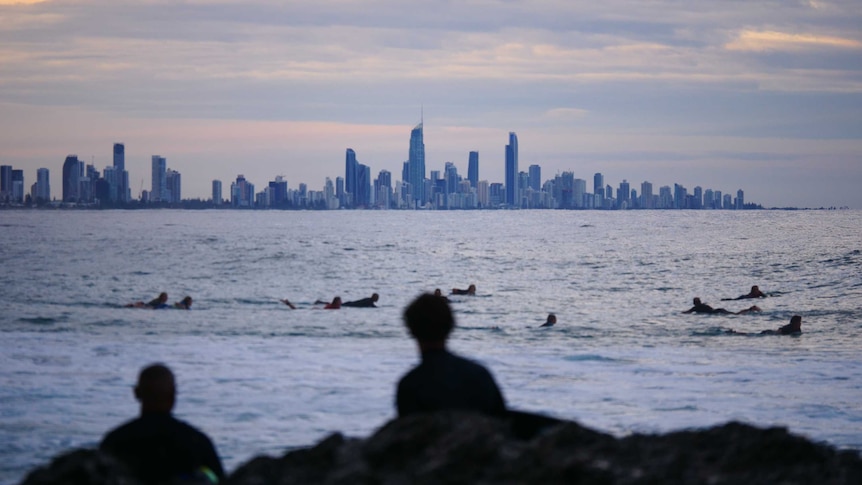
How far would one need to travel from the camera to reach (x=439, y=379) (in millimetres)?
4801

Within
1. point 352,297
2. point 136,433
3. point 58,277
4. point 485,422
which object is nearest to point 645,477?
point 485,422

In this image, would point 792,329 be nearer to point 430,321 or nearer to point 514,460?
point 430,321

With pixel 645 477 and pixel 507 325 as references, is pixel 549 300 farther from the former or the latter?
pixel 645 477

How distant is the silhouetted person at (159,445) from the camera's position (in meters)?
4.75

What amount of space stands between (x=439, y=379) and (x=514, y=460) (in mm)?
920

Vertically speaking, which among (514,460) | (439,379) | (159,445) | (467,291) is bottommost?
(467,291)

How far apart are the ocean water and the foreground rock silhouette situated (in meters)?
6.95

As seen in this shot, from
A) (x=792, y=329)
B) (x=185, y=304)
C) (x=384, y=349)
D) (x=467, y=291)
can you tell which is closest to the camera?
(x=384, y=349)

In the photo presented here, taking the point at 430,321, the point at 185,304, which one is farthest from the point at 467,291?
the point at 430,321

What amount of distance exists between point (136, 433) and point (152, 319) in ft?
84.6

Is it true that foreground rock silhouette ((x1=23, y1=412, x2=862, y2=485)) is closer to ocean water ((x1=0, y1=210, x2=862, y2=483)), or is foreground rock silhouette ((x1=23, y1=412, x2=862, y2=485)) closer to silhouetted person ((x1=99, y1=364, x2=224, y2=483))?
silhouetted person ((x1=99, y1=364, x2=224, y2=483))

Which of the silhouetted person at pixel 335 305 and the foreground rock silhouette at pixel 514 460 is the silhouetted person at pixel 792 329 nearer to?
the silhouetted person at pixel 335 305

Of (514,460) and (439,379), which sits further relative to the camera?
(439,379)

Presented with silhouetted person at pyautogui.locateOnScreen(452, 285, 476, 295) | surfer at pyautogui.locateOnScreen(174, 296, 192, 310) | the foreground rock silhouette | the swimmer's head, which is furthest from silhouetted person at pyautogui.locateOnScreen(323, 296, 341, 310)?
the foreground rock silhouette
